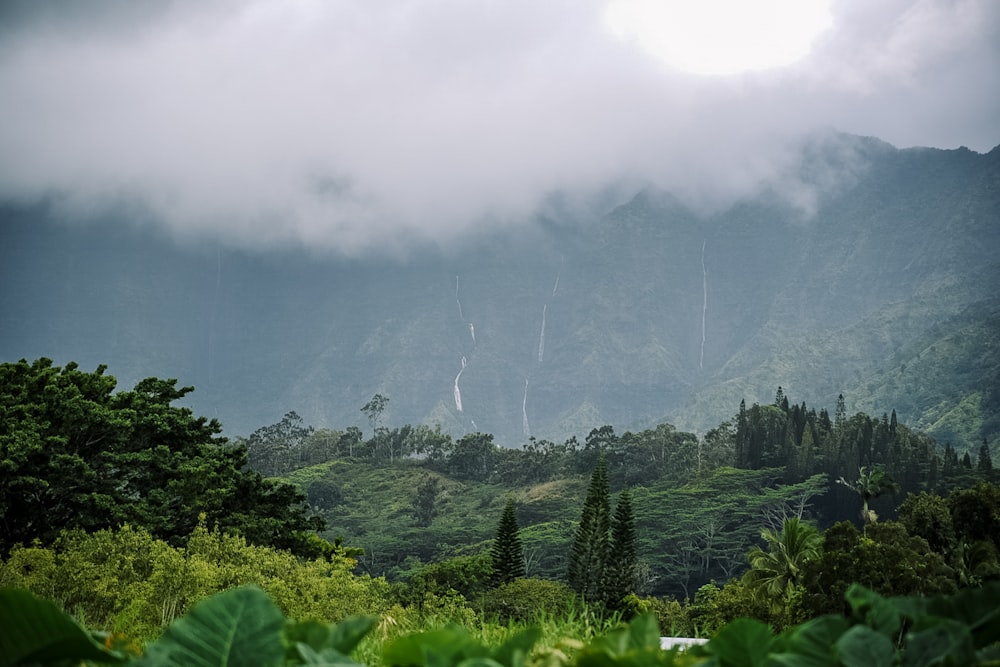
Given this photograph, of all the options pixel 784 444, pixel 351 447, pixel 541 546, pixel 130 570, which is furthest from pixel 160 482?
pixel 351 447

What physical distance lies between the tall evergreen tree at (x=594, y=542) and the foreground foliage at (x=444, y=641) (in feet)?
149

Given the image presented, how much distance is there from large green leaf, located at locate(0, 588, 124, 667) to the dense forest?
1.82 metres

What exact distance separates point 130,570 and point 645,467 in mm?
75765

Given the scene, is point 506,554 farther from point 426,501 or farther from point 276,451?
point 276,451

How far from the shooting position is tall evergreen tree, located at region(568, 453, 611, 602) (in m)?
46.6

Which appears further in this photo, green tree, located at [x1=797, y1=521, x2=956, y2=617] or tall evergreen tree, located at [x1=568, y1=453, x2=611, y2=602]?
tall evergreen tree, located at [x1=568, y1=453, x2=611, y2=602]

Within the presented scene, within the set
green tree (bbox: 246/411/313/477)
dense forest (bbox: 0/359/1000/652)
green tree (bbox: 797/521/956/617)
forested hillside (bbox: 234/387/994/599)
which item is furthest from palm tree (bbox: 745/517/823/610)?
green tree (bbox: 246/411/313/477)

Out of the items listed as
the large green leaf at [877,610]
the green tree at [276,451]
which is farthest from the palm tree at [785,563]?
the green tree at [276,451]

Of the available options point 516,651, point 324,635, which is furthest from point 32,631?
point 516,651

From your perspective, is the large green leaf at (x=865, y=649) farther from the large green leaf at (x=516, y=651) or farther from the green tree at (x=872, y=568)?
the green tree at (x=872, y=568)

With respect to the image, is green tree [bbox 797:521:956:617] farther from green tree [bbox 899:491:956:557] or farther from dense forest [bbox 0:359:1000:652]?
green tree [bbox 899:491:956:557]

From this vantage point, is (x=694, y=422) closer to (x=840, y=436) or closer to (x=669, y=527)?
(x=840, y=436)

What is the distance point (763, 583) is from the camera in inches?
1475

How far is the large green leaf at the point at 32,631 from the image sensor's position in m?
0.97
